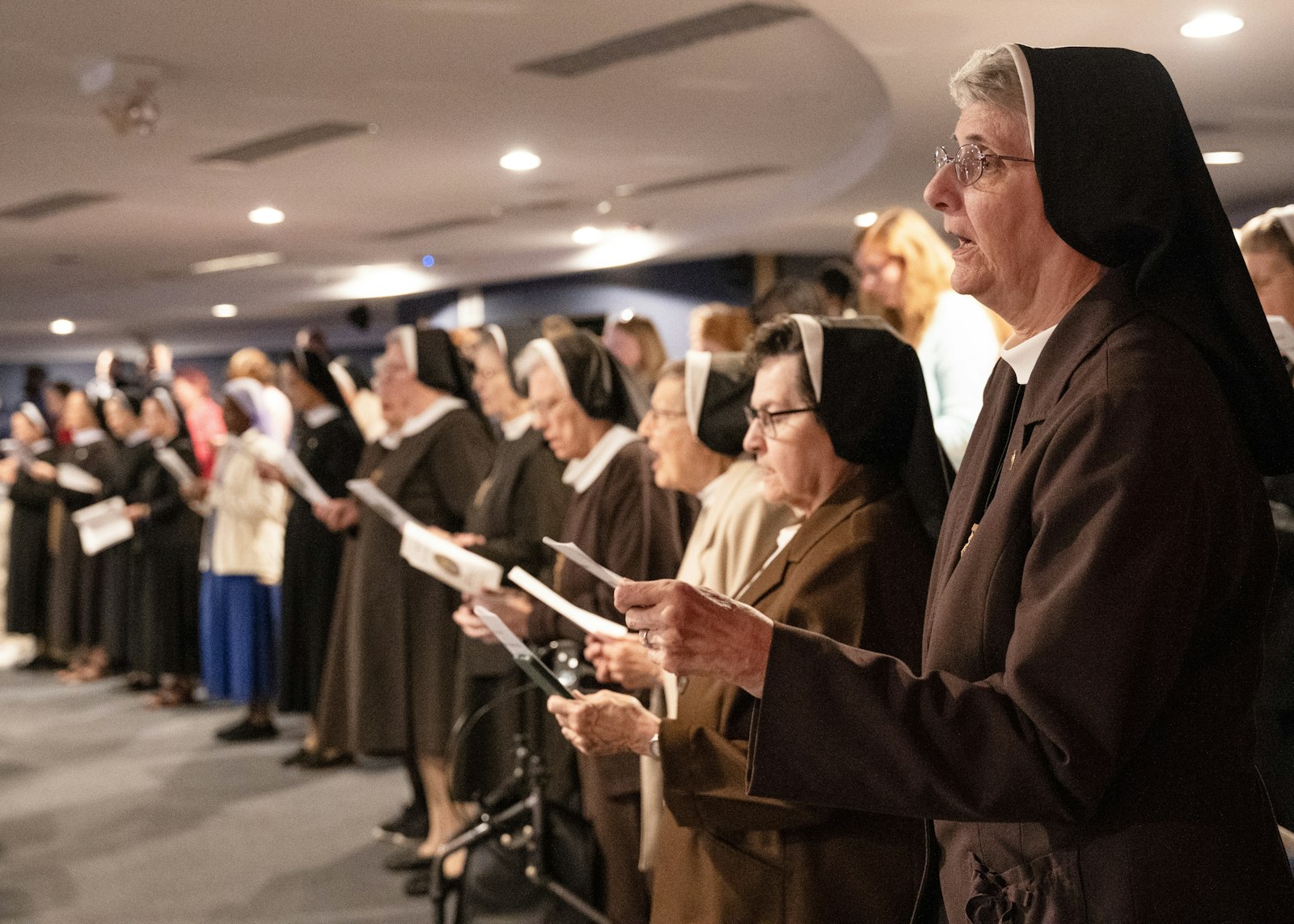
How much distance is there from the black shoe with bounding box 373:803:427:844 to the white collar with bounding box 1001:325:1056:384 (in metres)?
4.06

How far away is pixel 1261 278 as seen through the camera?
117 inches

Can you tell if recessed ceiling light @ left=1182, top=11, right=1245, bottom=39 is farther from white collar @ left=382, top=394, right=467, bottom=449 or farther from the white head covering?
the white head covering

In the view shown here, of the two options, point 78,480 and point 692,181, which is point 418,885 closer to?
point 78,480

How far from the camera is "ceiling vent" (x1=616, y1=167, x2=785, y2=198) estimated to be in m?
9.70

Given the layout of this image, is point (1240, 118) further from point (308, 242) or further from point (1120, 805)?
point (308, 242)

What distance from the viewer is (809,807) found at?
2090 millimetres

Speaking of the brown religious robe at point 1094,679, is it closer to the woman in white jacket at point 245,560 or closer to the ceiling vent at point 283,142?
the woman in white jacket at point 245,560

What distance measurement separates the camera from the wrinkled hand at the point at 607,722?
231 centimetres

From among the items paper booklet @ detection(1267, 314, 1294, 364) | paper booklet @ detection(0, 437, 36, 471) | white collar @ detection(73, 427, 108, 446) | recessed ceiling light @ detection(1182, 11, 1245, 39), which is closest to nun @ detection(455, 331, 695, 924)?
paper booklet @ detection(1267, 314, 1294, 364)

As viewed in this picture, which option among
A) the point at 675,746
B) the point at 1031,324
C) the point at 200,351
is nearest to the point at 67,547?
the point at 675,746

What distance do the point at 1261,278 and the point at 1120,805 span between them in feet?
7.03

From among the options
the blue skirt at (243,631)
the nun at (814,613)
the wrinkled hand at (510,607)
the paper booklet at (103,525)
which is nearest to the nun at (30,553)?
the paper booklet at (103,525)

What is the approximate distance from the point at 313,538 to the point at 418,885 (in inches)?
87.0

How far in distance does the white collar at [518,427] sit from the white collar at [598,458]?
1.50 ft
